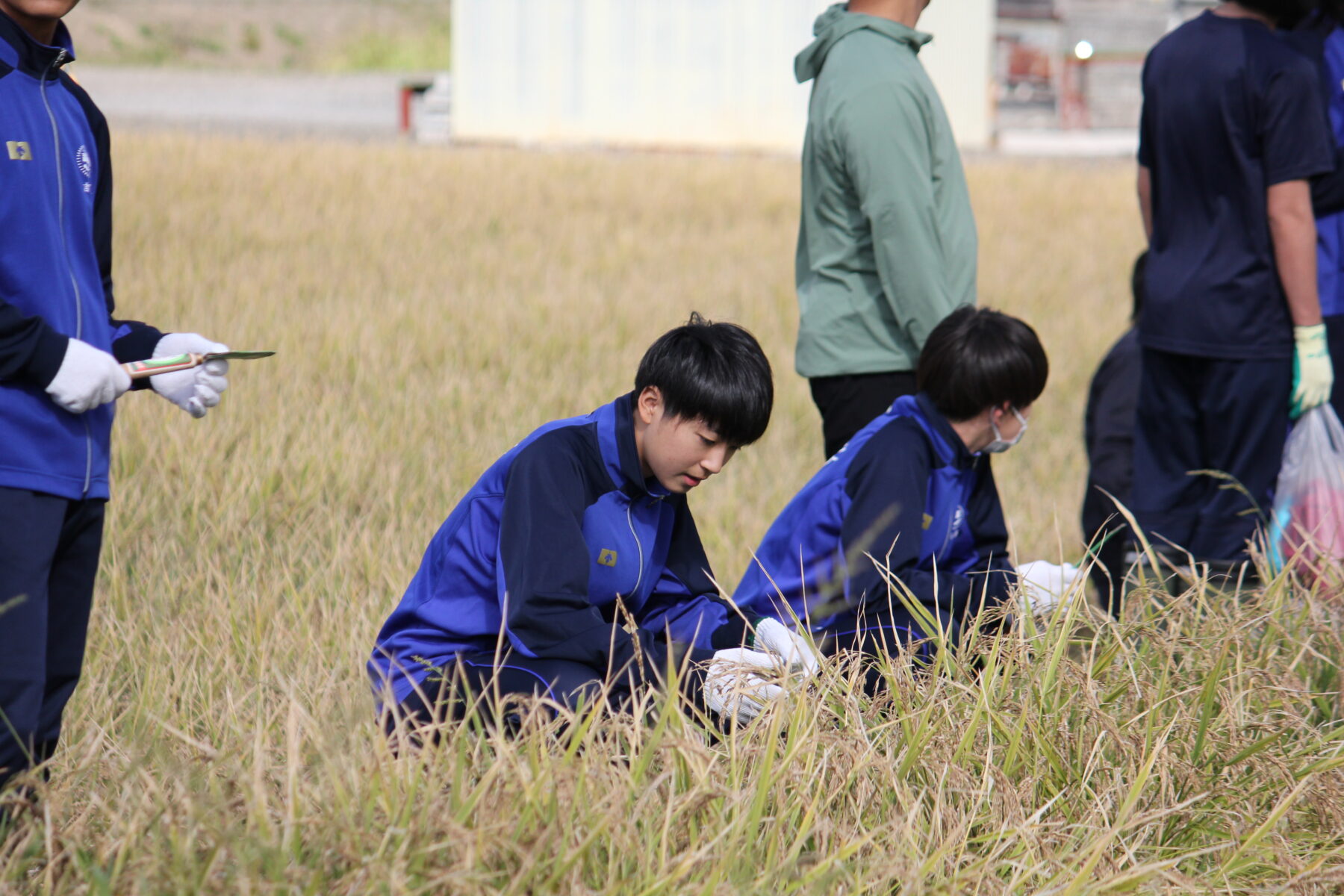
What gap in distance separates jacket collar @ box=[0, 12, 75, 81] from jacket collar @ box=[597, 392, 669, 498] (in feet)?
3.06

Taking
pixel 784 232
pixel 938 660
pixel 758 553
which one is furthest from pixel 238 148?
pixel 938 660

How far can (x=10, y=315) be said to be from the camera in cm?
175

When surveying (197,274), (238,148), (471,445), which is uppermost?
(238,148)

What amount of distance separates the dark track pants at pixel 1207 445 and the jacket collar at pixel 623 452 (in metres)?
1.53

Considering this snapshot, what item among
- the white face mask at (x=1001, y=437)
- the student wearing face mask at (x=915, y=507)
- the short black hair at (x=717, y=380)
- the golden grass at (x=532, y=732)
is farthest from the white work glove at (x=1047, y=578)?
the short black hair at (x=717, y=380)

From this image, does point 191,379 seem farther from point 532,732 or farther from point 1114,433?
point 1114,433

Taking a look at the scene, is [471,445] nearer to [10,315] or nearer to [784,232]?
[10,315]

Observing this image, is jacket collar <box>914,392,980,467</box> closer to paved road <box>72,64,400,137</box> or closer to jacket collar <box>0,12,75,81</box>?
jacket collar <box>0,12,75,81</box>

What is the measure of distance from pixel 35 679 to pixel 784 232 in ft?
29.8

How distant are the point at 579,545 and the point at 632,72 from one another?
18340mm

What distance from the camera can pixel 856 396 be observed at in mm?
2939

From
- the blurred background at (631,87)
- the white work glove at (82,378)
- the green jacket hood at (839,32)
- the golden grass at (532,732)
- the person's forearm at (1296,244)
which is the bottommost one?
the golden grass at (532,732)

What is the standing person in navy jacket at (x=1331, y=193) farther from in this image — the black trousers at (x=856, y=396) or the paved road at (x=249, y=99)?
the paved road at (x=249, y=99)

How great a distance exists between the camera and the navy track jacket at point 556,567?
2000 millimetres
